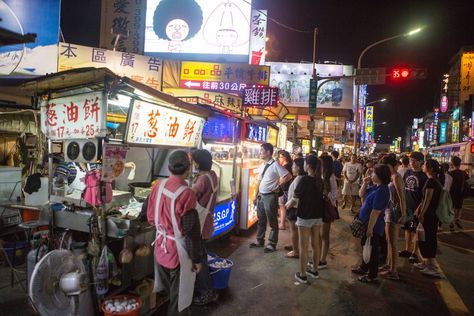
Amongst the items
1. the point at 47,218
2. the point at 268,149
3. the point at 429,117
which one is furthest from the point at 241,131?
the point at 429,117

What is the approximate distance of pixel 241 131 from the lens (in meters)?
8.39

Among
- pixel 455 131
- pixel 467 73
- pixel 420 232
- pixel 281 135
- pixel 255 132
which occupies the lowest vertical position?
pixel 420 232

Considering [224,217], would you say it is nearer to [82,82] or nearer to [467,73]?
[82,82]

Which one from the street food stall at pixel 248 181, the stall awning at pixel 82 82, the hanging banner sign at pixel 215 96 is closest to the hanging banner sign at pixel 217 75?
the hanging banner sign at pixel 215 96

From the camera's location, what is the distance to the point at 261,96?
9.11m

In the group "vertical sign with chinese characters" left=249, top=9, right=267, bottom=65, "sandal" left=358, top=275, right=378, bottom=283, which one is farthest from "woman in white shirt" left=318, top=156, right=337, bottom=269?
"vertical sign with chinese characters" left=249, top=9, right=267, bottom=65

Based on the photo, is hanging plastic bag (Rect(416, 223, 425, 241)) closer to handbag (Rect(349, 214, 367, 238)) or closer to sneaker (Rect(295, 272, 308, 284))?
handbag (Rect(349, 214, 367, 238))

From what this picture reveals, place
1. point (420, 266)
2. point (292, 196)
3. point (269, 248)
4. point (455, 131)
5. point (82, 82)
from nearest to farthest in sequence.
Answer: point (82, 82) → point (292, 196) → point (420, 266) → point (269, 248) → point (455, 131)

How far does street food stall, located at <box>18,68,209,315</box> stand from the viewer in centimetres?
386

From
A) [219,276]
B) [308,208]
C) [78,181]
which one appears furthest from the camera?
[78,181]

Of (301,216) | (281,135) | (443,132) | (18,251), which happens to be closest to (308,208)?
(301,216)

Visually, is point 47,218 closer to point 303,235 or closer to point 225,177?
point 303,235

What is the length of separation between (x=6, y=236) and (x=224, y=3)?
453 inches

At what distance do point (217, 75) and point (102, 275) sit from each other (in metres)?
8.54
